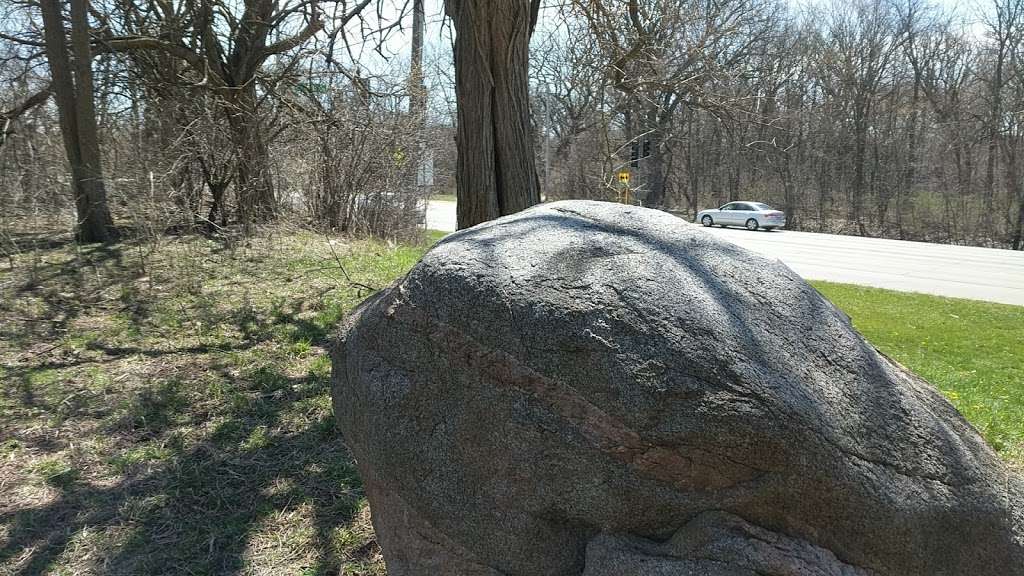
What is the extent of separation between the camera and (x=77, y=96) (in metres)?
8.34

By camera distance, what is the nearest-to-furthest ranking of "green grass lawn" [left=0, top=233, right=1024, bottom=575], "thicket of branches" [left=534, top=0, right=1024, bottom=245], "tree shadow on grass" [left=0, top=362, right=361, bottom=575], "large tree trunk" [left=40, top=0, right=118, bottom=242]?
"tree shadow on grass" [left=0, top=362, right=361, bottom=575]
"green grass lawn" [left=0, top=233, right=1024, bottom=575]
"large tree trunk" [left=40, top=0, right=118, bottom=242]
"thicket of branches" [left=534, top=0, right=1024, bottom=245]

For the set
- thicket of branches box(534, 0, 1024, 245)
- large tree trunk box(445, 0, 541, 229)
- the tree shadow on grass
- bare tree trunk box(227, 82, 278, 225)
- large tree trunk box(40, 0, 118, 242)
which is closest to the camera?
the tree shadow on grass

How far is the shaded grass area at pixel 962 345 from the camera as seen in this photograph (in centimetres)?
489

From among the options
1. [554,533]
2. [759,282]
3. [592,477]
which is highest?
[759,282]

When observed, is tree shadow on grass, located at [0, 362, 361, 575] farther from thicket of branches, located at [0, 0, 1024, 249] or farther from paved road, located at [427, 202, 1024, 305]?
paved road, located at [427, 202, 1024, 305]

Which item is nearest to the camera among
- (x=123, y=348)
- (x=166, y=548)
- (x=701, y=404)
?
(x=701, y=404)

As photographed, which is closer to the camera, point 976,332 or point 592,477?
point 592,477

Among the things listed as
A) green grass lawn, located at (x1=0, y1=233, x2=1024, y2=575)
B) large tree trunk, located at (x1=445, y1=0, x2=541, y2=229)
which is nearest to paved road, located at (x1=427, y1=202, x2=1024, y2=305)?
green grass lawn, located at (x1=0, y1=233, x2=1024, y2=575)

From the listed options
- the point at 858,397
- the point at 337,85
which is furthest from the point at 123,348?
the point at 337,85

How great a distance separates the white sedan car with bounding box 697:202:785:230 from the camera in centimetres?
2595

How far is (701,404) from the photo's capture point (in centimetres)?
195

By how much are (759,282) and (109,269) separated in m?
7.60

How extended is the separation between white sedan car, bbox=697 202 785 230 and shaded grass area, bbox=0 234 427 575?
21926mm

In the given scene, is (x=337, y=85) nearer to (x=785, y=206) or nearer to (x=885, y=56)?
(x=785, y=206)
